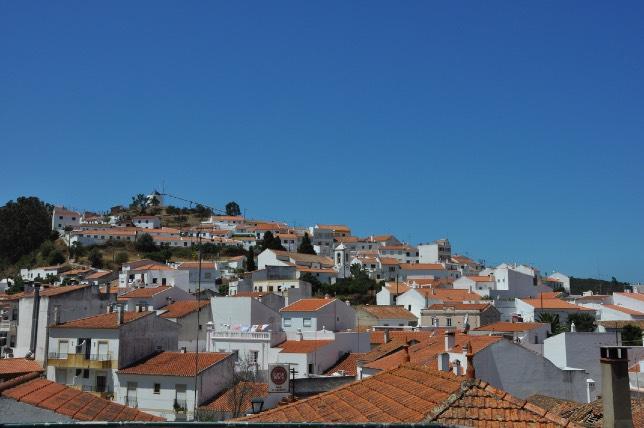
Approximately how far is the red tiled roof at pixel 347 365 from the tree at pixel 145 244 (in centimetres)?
8986

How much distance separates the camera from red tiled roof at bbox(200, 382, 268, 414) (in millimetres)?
31422

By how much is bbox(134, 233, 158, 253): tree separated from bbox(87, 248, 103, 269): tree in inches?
305

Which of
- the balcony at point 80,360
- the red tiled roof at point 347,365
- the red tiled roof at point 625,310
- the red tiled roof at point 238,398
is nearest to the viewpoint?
the red tiled roof at point 238,398

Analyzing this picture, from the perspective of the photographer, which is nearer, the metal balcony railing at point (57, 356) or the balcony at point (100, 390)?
the balcony at point (100, 390)

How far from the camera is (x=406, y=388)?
11.6m

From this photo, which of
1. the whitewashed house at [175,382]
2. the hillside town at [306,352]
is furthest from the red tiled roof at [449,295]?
the whitewashed house at [175,382]

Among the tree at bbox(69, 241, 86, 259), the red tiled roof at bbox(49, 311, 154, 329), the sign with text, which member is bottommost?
the sign with text

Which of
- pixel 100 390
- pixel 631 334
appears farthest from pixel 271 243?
pixel 100 390

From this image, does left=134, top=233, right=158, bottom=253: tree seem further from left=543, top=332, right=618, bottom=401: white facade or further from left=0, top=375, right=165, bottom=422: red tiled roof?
left=0, top=375, right=165, bottom=422: red tiled roof

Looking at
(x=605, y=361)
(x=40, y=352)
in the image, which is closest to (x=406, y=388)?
(x=605, y=361)

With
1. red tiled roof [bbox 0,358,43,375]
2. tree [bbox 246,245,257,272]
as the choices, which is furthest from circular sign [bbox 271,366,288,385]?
tree [bbox 246,245,257,272]

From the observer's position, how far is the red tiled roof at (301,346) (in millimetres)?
39406

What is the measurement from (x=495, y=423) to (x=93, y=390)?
30.7 meters

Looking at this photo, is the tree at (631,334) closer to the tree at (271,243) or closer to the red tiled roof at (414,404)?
the red tiled roof at (414,404)
